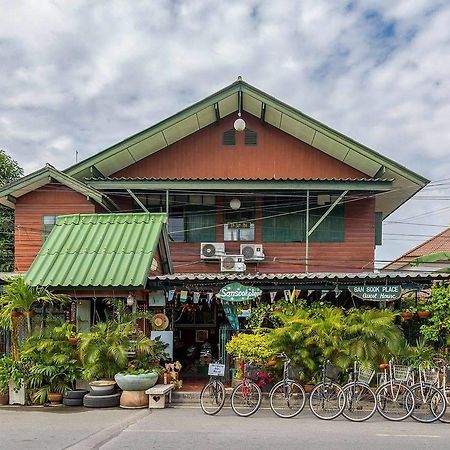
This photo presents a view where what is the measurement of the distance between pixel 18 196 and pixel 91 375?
29.8 ft

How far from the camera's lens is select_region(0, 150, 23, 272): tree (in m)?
27.7

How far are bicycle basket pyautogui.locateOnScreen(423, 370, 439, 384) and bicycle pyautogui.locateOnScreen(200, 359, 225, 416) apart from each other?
380 centimetres

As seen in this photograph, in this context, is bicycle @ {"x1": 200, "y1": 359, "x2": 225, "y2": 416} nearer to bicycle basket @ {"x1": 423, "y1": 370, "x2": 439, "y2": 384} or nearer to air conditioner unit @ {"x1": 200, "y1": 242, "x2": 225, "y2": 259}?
bicycle basket @ {"x1": 423, "y1": 370, "x2": 439, "y2": 384}

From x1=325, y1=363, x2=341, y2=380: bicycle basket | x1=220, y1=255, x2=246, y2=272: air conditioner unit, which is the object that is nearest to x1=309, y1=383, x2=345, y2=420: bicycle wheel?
x1=325, y1=363, x2=341, y2=380: bicycle basket

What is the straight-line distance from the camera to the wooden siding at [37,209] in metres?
18.8

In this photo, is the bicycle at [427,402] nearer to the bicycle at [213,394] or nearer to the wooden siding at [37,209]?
the bicycle at [213,394]

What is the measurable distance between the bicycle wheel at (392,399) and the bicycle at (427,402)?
198 mm

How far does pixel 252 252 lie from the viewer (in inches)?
739

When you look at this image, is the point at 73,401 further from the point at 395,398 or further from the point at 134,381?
the point at 395,398

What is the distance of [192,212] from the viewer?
64.1 feet

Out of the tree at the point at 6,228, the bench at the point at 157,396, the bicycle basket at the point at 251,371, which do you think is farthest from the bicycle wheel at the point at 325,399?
the tree at the point at 6,228

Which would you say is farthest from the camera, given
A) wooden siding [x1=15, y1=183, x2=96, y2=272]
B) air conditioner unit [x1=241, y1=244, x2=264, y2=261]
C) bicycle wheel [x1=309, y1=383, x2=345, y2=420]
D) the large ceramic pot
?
wooden siding [x1=15, y1=183, x2=96, y2=272]

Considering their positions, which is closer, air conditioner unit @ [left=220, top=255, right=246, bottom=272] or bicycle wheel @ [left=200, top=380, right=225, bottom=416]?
bicycle wheel @ [left=200, top=380, right=225, bottom=416]

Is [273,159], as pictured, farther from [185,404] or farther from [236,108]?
[185,404]
